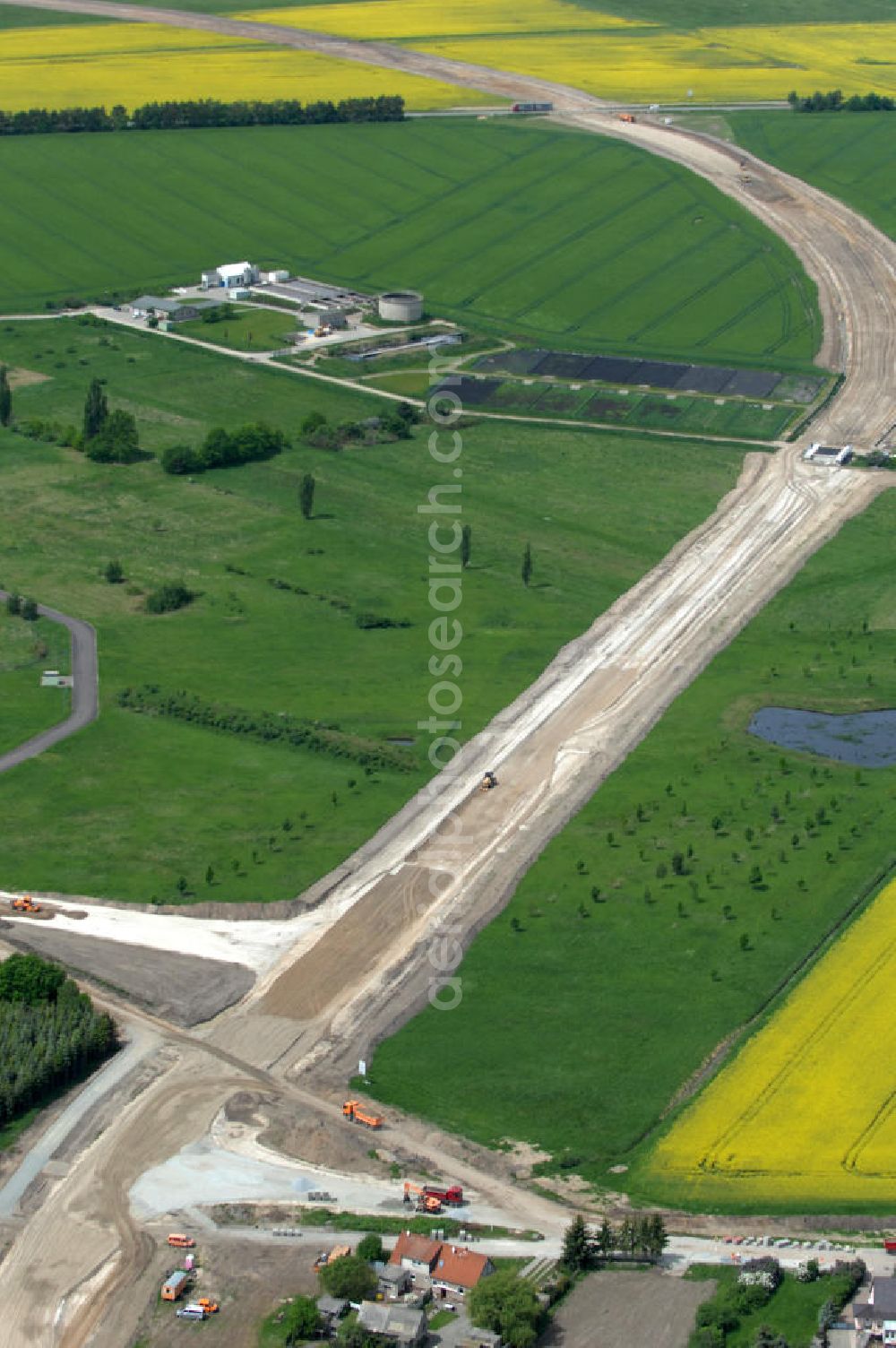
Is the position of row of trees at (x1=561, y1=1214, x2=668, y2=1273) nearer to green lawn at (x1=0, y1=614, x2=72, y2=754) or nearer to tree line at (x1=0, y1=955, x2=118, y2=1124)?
tree line at (x1=0, y1=955, x2=118, y2=1124)

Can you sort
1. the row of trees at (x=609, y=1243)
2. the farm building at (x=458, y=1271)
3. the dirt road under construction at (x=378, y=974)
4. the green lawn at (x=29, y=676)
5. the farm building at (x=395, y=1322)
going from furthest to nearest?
the green lawn at (x=29, y=676) → the dirt road under construction at (x=378, y=974) → the row of trees at (x=609, y=1243) → the farm building at (x=458, y=1271) → the farm building at (x=395, y=1322)

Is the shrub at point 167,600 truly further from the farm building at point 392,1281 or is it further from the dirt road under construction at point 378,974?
the farm building at point 392,1281

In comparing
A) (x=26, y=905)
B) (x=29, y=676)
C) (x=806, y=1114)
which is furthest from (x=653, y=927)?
(x=29, y=676)

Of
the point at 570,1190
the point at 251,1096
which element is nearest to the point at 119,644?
the point at 251,1096

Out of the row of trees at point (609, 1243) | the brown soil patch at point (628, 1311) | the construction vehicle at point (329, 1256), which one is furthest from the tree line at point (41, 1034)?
the brown soil patch at point (628, 1311)

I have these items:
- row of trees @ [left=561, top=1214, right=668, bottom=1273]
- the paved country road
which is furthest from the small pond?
row of trees @ [left=561, top=1214, right=668, bottom=1273]

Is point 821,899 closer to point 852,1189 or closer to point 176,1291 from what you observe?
point 852,1189
